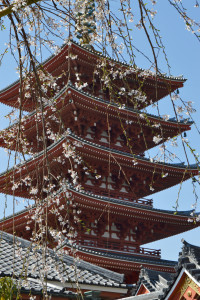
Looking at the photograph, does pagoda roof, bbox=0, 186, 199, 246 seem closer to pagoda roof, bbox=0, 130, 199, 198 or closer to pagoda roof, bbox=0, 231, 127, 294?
pagoda roof, bbox=0, 130, 199, 198

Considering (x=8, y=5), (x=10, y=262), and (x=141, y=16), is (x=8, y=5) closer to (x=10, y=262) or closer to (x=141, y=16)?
(x=141, y=16)

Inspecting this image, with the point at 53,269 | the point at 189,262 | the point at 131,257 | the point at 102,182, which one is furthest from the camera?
the point at 102,182

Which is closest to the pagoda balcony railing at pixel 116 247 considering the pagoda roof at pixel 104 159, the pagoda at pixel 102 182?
the pagoda at pixel 102 182

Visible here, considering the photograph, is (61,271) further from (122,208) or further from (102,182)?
(102,182)

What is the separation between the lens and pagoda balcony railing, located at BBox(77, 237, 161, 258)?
51.6ft

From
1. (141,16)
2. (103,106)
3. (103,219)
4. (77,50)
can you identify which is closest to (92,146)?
(103,106)

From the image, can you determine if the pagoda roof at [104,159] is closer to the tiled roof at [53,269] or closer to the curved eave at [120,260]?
the curved eave at [120,260]

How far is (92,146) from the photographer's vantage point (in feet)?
51.9

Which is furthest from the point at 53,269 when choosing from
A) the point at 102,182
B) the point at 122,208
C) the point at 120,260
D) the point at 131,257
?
the point at 102,182

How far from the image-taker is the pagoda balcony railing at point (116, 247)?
51.6 feet

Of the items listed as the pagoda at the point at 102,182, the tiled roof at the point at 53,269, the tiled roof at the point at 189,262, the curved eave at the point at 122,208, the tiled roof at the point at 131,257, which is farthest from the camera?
the pagoda at the point at 102,182

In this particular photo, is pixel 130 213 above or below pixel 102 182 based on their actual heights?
below

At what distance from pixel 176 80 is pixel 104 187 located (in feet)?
20.3

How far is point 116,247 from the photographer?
16656 mm
